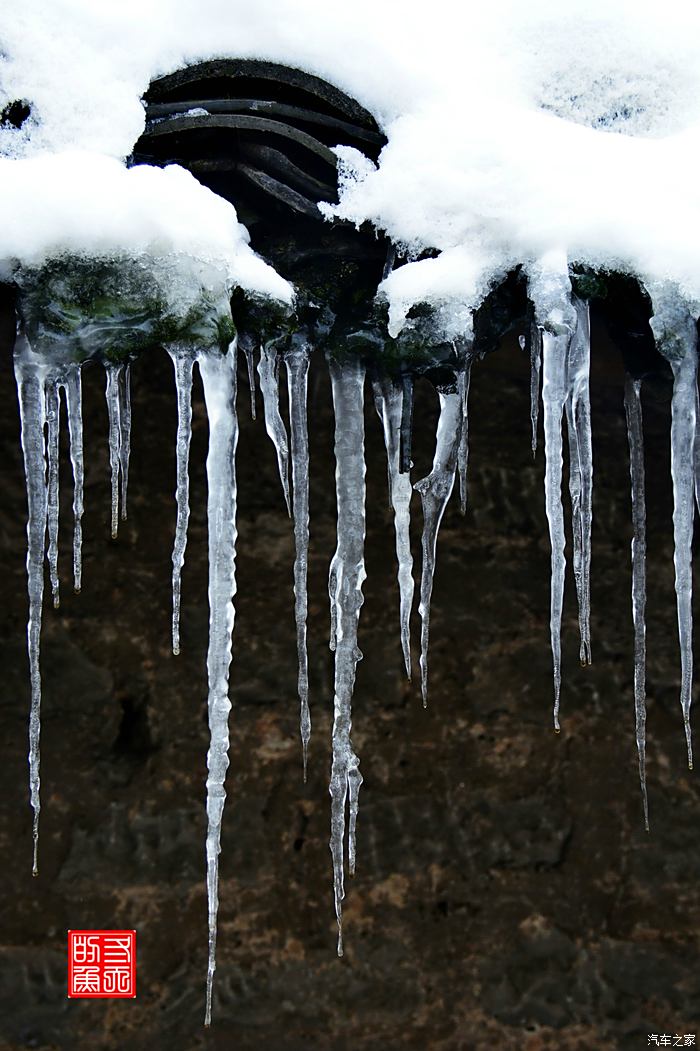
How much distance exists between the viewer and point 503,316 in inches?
72.7

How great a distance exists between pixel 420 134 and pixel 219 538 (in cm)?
83

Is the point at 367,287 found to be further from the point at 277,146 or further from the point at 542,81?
the point at 542,81

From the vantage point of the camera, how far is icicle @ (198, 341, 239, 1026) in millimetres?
1803

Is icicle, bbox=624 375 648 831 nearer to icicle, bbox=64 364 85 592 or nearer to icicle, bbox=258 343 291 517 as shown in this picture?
icicle, bbox=258 343 291 517

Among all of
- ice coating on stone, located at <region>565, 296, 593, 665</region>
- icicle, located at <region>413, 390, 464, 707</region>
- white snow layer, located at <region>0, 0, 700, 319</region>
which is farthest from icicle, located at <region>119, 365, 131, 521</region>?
ice coating on stone, located at <region>565, 296, 593, 665</region>

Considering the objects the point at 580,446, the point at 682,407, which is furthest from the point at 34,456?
the point at 682,407

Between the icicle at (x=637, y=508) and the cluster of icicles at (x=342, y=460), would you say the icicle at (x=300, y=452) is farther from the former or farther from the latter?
the icicle at (x=637, y=508)

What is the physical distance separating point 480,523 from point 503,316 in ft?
4.45

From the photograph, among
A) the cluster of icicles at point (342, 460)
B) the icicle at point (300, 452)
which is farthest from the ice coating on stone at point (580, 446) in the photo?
the icicle at point (300, 452)

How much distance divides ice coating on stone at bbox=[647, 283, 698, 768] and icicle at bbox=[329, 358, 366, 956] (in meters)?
0.56

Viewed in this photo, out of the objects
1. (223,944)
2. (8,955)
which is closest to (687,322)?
(223,944)

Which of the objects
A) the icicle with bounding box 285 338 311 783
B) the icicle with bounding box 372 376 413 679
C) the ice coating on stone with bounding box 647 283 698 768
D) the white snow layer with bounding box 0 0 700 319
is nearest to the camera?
the white snow layer with bounding box 0 0 700 319

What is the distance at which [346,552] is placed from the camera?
211 cm

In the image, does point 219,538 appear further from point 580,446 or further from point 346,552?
point 580,446
